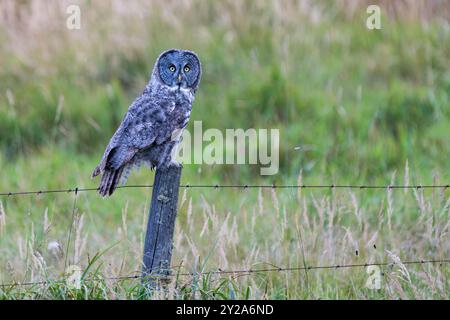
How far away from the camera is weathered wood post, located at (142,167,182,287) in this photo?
498 centimetres

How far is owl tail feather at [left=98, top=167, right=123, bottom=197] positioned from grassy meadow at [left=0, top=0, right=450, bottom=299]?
0.66 m

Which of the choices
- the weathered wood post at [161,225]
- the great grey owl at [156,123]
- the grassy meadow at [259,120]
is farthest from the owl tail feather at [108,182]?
the grassy meadow at [259,120]

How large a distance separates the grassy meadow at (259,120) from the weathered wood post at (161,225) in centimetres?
63

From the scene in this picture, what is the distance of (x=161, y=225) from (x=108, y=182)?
0.50m

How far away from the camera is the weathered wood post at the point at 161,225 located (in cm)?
498

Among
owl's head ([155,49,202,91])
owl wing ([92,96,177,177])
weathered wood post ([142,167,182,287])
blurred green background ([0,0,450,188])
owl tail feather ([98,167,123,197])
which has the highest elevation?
blurred green background ([0,0,450,188])

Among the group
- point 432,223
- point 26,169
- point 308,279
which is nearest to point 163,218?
point 308,279

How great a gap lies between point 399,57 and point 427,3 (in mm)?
1360

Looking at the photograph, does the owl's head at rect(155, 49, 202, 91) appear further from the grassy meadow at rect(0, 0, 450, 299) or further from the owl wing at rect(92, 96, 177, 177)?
the grassy meadow at rect(0, 0, 450, 299)

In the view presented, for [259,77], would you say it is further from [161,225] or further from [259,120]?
[161,225]

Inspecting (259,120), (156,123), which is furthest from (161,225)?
(259,120)

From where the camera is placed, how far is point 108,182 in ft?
17.4

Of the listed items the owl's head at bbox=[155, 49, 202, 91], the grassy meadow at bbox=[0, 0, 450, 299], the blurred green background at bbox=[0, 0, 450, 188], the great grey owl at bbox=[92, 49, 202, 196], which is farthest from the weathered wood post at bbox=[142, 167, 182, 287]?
the blurred green background at bbox=[0, 0, 450, 188]

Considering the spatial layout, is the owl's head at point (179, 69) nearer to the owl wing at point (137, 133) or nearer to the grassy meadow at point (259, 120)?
the owl wing at point (137, 133)
